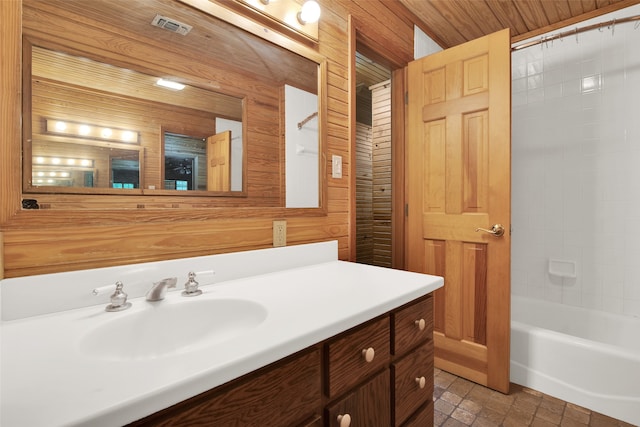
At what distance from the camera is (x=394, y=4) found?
81.3 inches

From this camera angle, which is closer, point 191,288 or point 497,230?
point 191,288

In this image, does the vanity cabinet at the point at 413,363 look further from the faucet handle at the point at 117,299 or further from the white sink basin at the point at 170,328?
the faucet handle at the point at 117,299

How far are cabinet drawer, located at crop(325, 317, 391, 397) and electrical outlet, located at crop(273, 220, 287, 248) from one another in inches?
24.3

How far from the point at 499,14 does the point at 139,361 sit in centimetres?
288

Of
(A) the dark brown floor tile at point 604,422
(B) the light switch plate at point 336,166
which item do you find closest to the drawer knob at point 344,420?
(B) the light switch plate at point 336,166

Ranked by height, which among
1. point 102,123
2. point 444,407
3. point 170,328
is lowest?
point 444,407

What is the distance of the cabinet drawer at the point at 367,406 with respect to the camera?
77 cm

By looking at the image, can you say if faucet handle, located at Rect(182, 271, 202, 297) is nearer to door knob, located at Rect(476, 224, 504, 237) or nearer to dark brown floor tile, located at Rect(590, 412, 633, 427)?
door knob, located at Rect(476, 224, 504, 237)

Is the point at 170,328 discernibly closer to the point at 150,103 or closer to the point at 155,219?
the point at 155,219

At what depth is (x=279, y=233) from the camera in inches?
54.6

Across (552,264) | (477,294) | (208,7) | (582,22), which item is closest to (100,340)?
(208,7)

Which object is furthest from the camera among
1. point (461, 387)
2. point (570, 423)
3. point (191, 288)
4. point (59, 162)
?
point (461, 387)

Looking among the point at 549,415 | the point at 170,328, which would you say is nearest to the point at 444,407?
the point at 549,415

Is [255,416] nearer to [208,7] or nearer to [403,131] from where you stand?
[208,7]
